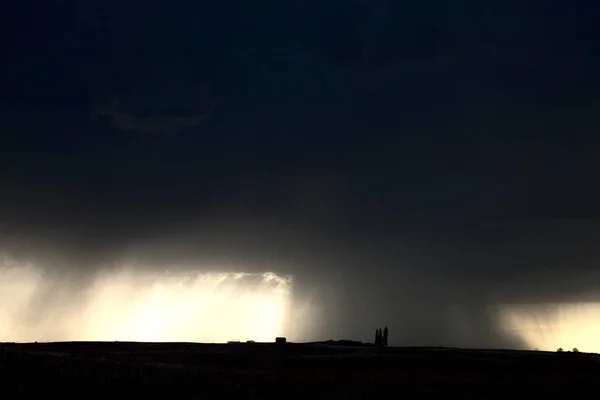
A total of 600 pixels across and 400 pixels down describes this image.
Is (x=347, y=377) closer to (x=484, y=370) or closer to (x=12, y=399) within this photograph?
(x=484, y=370)

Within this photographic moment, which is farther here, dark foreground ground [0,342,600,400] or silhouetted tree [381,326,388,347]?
silhouetted tree [381,326,388,347]

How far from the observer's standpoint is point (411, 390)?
133ft

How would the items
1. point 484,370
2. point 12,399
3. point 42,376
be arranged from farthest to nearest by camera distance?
point 484,370 → point 42,376 → point 12,399

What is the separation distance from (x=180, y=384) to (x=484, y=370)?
28.5 m

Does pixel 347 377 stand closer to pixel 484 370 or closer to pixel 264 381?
pixel 264 381

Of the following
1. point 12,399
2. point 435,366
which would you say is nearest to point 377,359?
point 435,366

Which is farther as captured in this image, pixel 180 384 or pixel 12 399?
pixel 180 384

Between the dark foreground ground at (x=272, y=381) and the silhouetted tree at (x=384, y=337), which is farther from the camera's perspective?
the silhouetted tree at (x=384, y=337)

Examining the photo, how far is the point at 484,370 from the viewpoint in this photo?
5491 centimetres

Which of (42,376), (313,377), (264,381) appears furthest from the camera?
(313,377)

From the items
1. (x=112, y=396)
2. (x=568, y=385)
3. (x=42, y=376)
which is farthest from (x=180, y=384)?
(x=568, y=385)

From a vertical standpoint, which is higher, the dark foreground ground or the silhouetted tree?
the silhouetted tree

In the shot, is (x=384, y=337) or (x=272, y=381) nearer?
(x=272, y=381)

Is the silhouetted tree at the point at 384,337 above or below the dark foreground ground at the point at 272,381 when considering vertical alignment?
above
